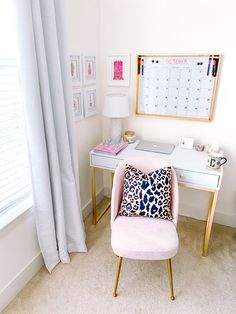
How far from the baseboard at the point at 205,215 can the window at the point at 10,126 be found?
154 cm

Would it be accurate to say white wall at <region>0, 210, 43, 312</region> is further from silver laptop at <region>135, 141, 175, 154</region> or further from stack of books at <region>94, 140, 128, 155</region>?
silver laptop at <region>135, 141, 175, 154</region>

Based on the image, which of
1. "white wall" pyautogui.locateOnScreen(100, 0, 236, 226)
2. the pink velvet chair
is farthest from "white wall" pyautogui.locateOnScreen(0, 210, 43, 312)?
"white wall" pyautogui.locateOnScreen(100, 0, 236, 226)

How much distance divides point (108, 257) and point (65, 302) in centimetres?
47

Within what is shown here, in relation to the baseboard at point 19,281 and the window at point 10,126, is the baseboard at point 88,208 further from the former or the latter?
the window at point 10,126

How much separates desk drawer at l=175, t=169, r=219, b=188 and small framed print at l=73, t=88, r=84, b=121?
3.04ft

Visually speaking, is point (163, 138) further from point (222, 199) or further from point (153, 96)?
point (222, 199)

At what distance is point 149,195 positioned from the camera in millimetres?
1694

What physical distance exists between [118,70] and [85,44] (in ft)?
1.26

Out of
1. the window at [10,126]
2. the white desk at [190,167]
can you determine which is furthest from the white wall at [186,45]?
the window at [10,126]

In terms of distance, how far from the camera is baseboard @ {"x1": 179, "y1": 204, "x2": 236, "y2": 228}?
230 centimetres

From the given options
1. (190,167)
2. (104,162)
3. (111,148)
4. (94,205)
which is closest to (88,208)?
(94,205)

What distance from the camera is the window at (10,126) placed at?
1.36 meters

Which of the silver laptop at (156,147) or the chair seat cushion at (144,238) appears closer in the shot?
the chair seat cushion at (144,238)

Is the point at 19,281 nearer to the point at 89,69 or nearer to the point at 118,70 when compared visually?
the point at 89,69
